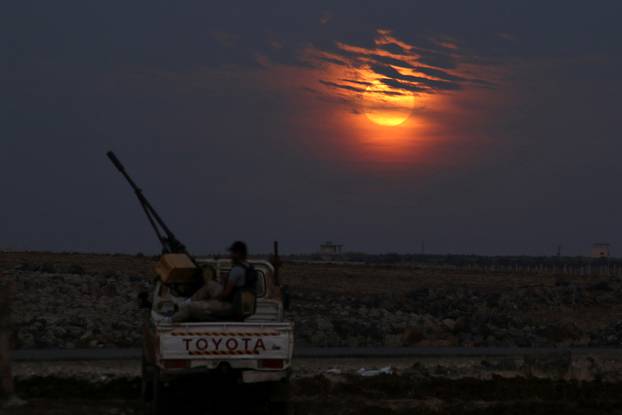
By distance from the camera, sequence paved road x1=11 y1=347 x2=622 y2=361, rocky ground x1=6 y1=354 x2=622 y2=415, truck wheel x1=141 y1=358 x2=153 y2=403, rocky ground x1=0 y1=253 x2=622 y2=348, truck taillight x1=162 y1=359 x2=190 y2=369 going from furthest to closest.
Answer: rocky ground x1=0 y1=253 x2=622 y2=348, paved road x1=11 y1=347 x2=622 y2=361, rocky ground x1=6 y1=354 x2=622 y2=415, truck wheel x1=141 y1=358 x2=153 y2=403, truck taillight x1=162 y1=359 x2=190 y2=369

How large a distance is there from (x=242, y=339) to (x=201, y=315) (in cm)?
85

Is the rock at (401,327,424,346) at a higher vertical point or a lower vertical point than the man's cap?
lower

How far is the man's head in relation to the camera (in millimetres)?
13867

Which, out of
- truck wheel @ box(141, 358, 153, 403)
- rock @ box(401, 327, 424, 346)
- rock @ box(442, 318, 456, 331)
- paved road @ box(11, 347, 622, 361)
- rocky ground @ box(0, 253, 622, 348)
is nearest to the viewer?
truck wheel @ box(141, 358, 153, 403)

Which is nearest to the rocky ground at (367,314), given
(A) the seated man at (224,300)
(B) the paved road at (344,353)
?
(B) the paved road at (344,353)

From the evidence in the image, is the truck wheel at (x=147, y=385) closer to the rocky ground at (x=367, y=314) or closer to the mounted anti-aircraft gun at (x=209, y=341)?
the mounted anti-aircraft gun at (x=209, y=341)

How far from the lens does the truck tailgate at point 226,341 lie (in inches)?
509

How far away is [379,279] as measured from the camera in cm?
7650

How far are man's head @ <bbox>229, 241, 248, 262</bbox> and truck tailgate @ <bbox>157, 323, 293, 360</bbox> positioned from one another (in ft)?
3.57

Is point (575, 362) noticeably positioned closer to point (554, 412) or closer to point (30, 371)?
point (554, 412)

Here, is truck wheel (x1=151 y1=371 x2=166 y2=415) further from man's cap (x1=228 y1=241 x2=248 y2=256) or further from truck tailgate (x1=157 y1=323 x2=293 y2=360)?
man's cap (x1=228 y1=241 x2=248 y2=256)

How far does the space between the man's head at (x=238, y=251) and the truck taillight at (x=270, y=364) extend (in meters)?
1.50

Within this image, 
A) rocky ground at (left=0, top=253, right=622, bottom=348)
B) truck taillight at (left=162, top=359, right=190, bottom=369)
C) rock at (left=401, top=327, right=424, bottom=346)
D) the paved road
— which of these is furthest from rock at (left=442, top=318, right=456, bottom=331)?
truck taillight at (left=162, top=359, right=190, bottom=369)

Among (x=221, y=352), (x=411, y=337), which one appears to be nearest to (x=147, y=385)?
(x=221, y=352)
